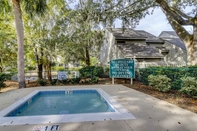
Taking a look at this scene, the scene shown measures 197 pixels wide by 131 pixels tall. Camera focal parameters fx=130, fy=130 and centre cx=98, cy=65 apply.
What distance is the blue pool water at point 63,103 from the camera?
17.2ft

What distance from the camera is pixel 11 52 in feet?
44.3

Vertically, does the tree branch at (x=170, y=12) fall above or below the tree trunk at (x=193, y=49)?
above

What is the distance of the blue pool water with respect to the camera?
525 centimetres

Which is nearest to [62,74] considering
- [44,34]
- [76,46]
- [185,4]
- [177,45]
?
[76,46]

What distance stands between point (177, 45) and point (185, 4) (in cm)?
794

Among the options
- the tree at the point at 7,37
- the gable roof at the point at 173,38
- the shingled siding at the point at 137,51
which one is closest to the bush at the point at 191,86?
the shingled siding at the point at 137,51

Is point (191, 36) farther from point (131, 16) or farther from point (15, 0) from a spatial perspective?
point (15, 0)

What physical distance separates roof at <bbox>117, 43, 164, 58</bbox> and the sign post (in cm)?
427

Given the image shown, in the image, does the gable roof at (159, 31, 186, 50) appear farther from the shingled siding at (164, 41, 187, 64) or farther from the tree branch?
the tree branch

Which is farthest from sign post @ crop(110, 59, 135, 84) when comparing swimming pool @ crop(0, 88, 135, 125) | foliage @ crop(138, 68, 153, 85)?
swimming pool @ crop(0, 88, 135, 125)

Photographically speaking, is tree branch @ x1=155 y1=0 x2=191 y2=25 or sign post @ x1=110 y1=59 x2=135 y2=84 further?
tree branch @ x1=155 y1=0 x2=191 y2=25

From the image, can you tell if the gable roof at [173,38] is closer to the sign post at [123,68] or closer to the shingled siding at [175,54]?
the shingled siding at [175,54]

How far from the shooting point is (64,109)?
221 inches

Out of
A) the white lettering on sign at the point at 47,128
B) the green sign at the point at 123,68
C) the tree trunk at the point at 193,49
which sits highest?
the tree trunk at the point at 193,49
